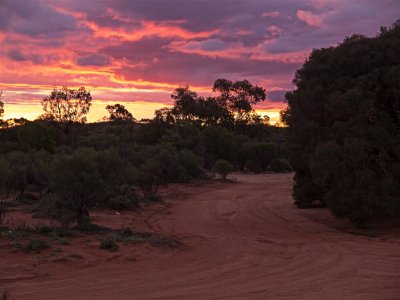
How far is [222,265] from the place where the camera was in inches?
A: 492

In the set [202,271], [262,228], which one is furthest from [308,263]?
[262,228]

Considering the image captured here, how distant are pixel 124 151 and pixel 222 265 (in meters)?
27.0

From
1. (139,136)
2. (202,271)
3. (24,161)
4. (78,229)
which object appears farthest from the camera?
(139,136)

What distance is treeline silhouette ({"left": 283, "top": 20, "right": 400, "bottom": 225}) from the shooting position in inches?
710

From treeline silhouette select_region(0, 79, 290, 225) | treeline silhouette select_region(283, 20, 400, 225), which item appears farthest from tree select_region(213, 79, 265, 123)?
treeline silhouette select_region(283, 20, 400, 225)

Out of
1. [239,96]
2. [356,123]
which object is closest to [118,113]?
[239,96]

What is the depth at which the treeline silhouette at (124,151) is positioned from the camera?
1756 cm

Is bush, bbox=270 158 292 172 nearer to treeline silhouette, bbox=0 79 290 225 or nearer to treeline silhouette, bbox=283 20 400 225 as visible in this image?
treeline silhouette, bbox=0 79 290 225

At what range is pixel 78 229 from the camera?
16.5 metres

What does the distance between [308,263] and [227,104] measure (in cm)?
7752

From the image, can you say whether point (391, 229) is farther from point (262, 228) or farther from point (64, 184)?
point (64, 184)

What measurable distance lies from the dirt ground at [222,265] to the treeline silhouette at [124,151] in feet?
8.61

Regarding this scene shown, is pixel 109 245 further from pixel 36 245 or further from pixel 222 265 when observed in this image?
pixel 222 265

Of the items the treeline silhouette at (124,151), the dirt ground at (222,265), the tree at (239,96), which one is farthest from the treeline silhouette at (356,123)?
the tree at (239,96)
